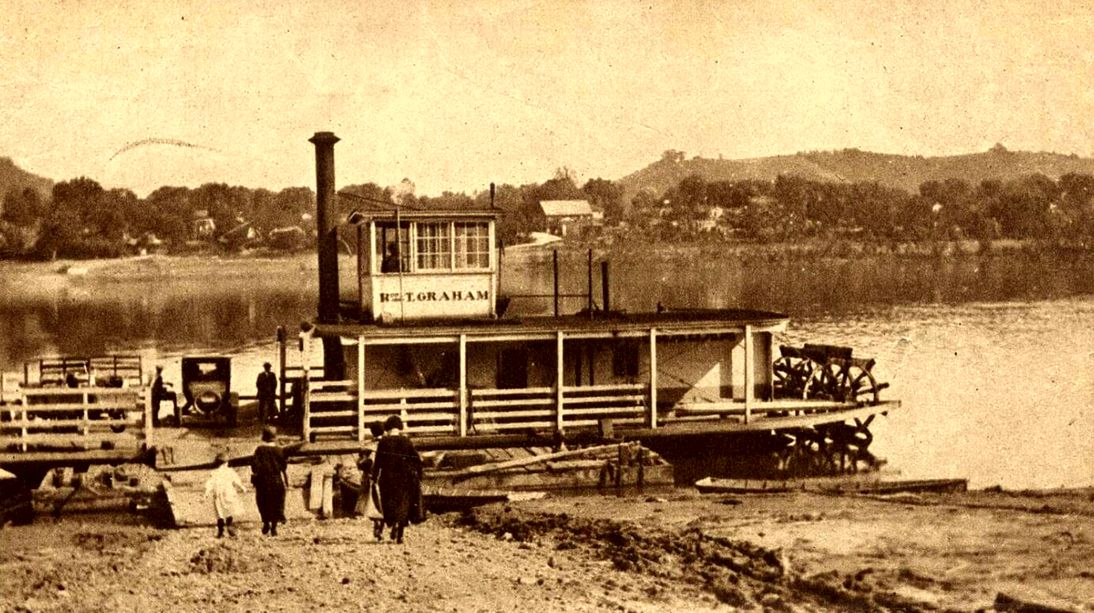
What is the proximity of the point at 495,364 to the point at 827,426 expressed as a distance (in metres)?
9.20

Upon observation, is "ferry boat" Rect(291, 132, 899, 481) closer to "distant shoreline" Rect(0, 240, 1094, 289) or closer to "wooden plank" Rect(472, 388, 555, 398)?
"wooden plank" Rect(472, 388, 555, 398)

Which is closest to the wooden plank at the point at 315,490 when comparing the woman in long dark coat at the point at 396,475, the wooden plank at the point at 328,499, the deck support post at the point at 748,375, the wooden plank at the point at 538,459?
the wooden plank at the point at 328,499

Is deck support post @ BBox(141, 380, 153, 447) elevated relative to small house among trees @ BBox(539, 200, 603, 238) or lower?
lower

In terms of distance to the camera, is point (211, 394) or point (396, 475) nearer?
point (396, 475)

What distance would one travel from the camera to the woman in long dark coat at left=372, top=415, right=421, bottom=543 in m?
13.0

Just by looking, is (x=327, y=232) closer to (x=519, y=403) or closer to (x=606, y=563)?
(x=519, y=403)

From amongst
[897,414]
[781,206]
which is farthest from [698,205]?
[897,414]

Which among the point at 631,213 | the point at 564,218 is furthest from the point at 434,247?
the point at 631,213

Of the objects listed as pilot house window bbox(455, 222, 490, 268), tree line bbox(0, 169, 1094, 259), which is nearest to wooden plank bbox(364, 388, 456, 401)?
pilot house window bbox(455, 222, 490, 268)

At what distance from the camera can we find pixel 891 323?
5434 cm

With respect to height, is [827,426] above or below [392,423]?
below

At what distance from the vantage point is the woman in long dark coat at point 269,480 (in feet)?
44.7

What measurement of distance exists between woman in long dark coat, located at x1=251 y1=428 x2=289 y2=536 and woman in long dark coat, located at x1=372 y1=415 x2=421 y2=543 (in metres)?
1.28

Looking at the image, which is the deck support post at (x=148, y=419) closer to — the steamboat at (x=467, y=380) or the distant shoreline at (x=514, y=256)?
the steamboat at (x=467, y=380)
